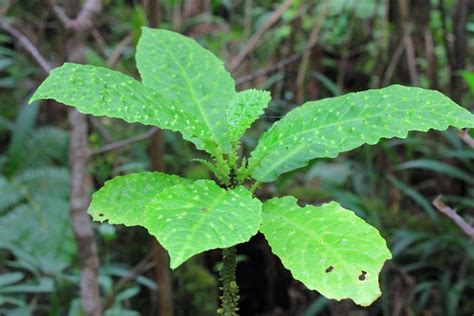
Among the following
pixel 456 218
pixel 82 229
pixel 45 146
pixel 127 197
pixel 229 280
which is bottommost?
pixel 45 146

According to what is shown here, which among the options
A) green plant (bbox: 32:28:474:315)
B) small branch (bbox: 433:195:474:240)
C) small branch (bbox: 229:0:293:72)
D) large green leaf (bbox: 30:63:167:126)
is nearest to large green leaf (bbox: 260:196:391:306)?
green plant (bbox: 32:28:474:315)

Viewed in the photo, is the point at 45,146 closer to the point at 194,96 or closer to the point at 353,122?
the point at 194,96

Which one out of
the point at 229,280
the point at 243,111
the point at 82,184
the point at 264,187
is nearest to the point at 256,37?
the point at 264,187

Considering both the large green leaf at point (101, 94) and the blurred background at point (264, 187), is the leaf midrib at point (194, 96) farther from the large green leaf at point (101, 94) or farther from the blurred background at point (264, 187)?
the blurred background at point (264, 187)

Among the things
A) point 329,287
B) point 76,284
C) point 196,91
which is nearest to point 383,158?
point 76,284

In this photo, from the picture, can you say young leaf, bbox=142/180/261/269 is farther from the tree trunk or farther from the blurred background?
the blurred background

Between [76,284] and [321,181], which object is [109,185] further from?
[321,181]
